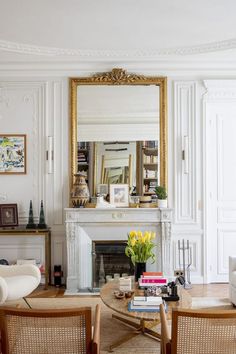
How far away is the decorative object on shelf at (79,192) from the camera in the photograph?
493 centimetres

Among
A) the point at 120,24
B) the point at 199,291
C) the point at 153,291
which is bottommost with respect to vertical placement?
the point at 199,291

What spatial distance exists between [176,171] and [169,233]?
0.83 m

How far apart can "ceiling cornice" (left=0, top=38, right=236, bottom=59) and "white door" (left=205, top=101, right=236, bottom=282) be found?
93cm

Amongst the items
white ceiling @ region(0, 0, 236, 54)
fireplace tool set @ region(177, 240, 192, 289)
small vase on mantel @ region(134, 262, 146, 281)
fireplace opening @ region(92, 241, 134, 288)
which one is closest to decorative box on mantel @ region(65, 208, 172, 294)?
fireplace opening @ region(92, 241, 134, 288)

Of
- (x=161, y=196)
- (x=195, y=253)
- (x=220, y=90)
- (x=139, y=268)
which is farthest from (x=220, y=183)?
(x=139, y=268)

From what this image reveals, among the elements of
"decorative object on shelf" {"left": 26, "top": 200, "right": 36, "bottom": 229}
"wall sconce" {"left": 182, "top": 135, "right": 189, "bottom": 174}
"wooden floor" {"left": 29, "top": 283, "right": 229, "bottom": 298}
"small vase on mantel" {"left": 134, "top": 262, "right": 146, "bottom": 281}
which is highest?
"wall sconce" {"left": 182, "top": 135, "right": 189, "bottom": 174}

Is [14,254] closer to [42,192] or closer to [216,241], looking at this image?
[42,192]

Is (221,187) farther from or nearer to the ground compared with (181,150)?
nearer to the ground

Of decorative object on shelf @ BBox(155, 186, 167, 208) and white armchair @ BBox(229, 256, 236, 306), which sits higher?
decorative object on shelf @ BBox(155, 186, 167, 208)

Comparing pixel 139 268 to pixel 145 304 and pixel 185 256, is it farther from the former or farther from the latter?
pixel 185 256

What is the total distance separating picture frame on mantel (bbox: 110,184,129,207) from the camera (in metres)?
5.07

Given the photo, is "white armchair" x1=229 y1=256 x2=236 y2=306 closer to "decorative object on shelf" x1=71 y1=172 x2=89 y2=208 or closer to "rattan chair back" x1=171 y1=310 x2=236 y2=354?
"decorative object on shelf" x1=71 y1=172 x2=89 y2=208

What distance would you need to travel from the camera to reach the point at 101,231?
4992 mm

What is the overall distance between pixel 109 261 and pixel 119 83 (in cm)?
230
